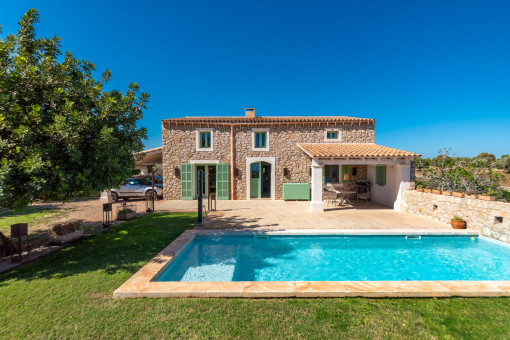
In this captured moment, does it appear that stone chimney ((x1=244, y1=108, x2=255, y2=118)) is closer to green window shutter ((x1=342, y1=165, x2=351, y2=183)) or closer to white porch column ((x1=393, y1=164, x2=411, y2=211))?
green window shutter ((x1=342, y1=165, x2=351, y2=183))

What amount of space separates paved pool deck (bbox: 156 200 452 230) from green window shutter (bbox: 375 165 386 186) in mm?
1854

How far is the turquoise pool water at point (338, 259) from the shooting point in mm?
4324

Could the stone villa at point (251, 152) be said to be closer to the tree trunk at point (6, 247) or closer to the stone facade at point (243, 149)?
the stone facade at point (243, 149)

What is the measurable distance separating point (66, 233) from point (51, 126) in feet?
10.9

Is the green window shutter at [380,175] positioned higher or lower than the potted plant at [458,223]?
higher

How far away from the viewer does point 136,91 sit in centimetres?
480

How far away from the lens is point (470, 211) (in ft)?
21.1

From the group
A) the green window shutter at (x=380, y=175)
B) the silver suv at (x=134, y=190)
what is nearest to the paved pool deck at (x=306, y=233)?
the green window shutter at (x=380, y=175)

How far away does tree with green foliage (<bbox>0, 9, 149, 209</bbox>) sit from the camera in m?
3.36

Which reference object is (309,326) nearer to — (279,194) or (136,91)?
(136,91)

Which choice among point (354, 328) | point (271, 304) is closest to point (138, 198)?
point (271, 304)

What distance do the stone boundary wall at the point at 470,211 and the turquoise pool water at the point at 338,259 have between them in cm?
44

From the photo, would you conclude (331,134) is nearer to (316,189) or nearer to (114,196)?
(316,189)

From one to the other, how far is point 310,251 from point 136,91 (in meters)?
6.00
